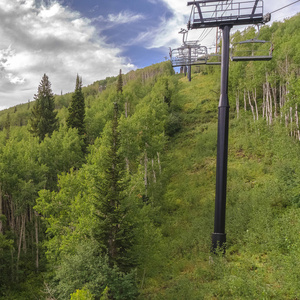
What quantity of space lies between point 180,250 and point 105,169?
8.93m

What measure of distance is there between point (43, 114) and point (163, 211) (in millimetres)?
39978

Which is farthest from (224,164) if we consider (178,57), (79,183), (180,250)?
(79,183)

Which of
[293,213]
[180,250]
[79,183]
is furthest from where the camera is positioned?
[79,183]

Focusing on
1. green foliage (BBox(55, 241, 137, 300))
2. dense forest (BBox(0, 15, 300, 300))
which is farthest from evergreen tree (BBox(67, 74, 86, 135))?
green foliage (BBox(55, 241, 137, 300))

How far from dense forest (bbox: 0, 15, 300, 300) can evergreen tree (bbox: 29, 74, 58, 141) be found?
9.76m

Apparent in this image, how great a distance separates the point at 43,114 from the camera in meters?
54.0

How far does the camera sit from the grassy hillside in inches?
449

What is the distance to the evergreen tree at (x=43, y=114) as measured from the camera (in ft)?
170

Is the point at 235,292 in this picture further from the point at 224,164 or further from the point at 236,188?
the point at 236,188

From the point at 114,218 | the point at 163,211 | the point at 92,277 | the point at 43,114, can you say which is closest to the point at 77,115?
the point at 43,114

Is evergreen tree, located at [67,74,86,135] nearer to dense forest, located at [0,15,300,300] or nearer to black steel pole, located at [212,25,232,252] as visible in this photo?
dense forest, located at [0,15,300,300]

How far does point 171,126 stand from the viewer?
51.0 m

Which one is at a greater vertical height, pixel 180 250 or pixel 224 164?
pixel 224 164

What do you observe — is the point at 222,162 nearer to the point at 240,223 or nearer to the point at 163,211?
the point at 240,223
